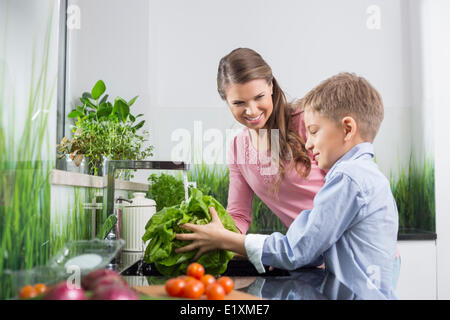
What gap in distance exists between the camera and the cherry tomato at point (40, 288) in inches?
21.2

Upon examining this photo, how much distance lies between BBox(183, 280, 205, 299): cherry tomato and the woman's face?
105cm

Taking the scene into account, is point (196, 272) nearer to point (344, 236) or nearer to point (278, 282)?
point (278, 282)

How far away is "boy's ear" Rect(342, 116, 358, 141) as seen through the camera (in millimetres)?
957

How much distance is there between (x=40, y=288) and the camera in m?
0.55

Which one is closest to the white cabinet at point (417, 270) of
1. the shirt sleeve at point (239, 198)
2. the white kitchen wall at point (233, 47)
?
the white kitchen wall at point (233, 47)

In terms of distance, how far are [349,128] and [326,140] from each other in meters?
0.06

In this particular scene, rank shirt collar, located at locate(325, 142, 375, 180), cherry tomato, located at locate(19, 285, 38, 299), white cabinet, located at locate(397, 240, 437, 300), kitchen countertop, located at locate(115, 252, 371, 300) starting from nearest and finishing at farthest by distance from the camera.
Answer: cherry tomato, located at locate(19, 285, 38, 299) → kitchen countertop, located at locate(115, 252, 371, 300) → shirt collar, located at locate(325, 142, 375, 180) → white cabinet, located at locate(397, 240, 437, 300)

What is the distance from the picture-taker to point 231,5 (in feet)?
6.48

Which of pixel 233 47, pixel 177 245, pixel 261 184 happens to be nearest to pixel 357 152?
pixel 177 245

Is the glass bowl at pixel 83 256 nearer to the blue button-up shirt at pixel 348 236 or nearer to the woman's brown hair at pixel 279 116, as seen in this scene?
the blue button-up shirt at pixel 348 236

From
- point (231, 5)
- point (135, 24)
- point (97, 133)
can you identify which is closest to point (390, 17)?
point (231, 5)

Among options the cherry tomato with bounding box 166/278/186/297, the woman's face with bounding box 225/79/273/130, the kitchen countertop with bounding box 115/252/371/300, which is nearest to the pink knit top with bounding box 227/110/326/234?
the woman's face with bounding box 225/79/273/130

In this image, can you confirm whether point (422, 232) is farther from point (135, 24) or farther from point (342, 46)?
point (135, 24)

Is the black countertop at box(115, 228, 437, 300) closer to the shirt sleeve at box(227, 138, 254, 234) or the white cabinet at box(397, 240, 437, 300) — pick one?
the shirt sleeve at box(227, 138, 254, 234)
